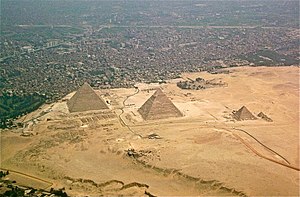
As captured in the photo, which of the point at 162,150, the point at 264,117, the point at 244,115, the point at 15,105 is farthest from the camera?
the point at 15,105

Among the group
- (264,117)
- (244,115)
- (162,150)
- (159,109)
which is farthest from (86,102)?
(264,117)

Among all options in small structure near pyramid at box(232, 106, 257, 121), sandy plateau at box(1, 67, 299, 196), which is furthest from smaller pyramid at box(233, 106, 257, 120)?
sandy plateau at box(1, 67, 299, 196)

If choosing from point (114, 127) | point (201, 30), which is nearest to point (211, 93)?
point (114, 127)

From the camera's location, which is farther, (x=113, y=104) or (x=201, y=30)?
(x=201, y=30)

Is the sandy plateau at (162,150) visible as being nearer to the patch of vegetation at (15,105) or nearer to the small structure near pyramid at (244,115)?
the small structure near pyramid at (244,115)

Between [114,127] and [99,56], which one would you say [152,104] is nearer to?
[114,127]

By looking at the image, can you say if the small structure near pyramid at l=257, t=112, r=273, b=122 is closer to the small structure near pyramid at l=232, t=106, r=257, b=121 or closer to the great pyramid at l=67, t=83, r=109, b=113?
the small structure near pyramid at l=232, t=106, r=257, b=121

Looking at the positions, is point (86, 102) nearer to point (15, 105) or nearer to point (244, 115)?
point (15, 105)
